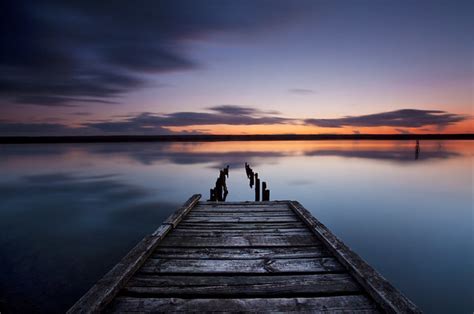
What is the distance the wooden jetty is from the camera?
255 cm

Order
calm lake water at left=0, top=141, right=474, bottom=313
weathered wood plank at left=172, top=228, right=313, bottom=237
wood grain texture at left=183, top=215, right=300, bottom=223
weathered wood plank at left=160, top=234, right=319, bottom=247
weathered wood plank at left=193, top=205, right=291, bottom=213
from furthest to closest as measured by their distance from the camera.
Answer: weathered wood plank at left=193, top=205, right=291, bottom=213
calm lake water at left=0, top=141, right=474, bottom=313
wood grain texture at left=183, top=215, right=300, bottom=223
weathered wood plank at left=172, top=228, right=313, bottom=237
weathered wood plank at left=160, top=234, right=319, bottom=247

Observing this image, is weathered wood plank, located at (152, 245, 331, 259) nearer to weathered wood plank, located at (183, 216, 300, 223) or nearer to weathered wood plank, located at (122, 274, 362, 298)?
weathered wood plank, located at (122, 274, 362, 298)

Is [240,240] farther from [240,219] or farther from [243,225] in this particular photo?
[240,219]

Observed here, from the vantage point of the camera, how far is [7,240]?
8.77 m

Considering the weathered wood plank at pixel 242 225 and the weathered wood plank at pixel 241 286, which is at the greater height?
the weathered wood plank at pixel 241 286

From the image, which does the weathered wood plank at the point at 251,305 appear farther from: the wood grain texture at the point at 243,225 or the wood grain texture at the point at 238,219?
the wood grain texture at the point at 238,219

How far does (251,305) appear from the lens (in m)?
2.57

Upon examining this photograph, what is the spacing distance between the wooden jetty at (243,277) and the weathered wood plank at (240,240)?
1 cm

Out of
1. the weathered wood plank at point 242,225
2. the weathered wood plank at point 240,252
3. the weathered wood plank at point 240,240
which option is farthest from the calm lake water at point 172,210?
the weathered wood plank at point 240,252

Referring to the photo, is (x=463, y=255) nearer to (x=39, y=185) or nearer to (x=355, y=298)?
(x=355, y=298)

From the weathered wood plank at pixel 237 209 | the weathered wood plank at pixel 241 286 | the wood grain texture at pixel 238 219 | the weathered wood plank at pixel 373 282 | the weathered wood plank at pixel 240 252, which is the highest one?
the weathered wood plank at pixel 373 282

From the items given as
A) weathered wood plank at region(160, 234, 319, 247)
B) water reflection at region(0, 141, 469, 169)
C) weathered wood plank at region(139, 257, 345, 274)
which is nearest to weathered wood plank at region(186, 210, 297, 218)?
weathered wood plank at region(160, 234, 319, 247)

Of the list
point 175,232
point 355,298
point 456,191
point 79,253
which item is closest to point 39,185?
point 79,253

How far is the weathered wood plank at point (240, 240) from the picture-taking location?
4.21 metres
